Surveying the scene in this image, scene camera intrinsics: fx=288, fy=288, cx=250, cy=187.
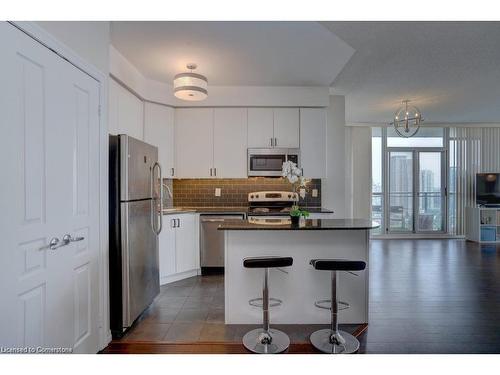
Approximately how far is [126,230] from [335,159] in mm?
Result: 3402

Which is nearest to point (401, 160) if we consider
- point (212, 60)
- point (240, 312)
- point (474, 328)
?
point (474, 328)

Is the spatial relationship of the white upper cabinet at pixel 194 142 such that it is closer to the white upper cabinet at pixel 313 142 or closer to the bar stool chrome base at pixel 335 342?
the white upper cabinet at pixel 313 142

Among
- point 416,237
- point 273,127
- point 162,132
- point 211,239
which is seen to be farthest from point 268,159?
point 416,237

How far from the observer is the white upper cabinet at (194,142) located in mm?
4402

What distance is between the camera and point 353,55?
3.24 meters

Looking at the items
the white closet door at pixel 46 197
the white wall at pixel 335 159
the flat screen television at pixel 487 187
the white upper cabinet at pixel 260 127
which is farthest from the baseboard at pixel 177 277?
the flat screen television at pixel 487 187

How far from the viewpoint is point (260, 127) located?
14.5ft

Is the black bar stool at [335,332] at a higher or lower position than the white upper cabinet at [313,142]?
lower

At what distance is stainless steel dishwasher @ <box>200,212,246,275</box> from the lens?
4094 mm

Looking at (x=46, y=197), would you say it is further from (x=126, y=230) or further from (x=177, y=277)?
→ (x=177, y=277)

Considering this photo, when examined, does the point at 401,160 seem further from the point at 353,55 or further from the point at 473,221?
the point at 353,55

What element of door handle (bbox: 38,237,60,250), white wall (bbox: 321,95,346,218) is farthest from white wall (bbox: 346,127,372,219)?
door handle (bbox: 38,237,60,250)

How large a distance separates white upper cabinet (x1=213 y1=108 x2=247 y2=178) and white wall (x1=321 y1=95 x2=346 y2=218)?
4.49ft

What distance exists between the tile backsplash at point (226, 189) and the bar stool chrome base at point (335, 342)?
2605 mm
